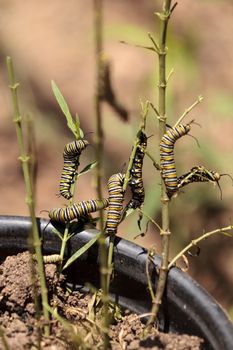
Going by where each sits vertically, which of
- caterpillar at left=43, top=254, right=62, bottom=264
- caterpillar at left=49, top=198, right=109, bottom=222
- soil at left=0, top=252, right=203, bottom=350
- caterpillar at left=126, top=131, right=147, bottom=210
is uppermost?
caterpillar at left=126, top=131, right=147, bottom=210

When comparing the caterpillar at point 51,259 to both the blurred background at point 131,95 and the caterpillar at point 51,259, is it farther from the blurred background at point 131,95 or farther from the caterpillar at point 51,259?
the blurred background at point 131,95

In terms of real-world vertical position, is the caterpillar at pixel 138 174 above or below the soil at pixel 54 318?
above

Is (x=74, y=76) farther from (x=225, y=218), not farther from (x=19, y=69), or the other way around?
(x=225, y=218)

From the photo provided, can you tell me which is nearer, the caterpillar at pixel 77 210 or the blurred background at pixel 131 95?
the caterpillar at pixel 77 210

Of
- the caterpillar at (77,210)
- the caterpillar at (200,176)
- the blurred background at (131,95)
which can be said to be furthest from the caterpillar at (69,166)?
the blurred background at (131,95)

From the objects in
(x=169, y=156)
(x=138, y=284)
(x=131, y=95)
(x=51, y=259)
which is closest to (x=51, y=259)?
(x=51, y=259)

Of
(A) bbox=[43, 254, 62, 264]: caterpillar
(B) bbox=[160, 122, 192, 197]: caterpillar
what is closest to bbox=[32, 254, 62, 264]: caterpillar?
(A) bbox=[43, 254, 62, 264]: caterpillar

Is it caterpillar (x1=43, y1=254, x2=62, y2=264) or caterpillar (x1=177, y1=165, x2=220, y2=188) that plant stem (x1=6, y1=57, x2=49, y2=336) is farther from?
caterpillar (x1=177, y1=165, x2=220, y2=188)
